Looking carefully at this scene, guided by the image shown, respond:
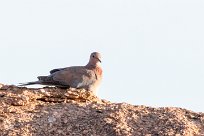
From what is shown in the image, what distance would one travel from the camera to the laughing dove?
14875 millimetres

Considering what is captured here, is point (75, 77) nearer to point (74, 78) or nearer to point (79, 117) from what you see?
point (74, 78)

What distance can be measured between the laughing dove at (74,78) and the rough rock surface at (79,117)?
1793 mm

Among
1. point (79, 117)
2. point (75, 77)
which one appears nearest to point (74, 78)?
point (75, 77)

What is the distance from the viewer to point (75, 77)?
15.1 m

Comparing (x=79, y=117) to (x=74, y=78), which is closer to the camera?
(x=79, y=117)

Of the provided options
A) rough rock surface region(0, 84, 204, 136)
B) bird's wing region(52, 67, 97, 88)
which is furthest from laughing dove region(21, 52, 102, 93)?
rough rock surface region(0, 84, 204, 136)

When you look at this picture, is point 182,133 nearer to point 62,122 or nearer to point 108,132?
point 108,132

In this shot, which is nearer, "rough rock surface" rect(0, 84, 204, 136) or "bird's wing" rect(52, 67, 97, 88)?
"rough rock surface" rect(0, 84, 204, 136)

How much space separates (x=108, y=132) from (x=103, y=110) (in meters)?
0.79

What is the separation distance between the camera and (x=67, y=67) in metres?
15.4

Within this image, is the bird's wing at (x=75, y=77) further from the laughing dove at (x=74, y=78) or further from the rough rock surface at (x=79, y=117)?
the rough rock surface at (x=79, y=117)

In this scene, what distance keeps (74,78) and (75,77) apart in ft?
0.14

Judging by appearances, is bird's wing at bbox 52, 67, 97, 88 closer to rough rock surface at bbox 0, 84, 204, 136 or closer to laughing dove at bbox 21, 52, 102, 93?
laughing dove at bbox 21, 52, 102, 93

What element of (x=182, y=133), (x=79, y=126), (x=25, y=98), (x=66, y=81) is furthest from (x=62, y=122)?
(x=66, y=81)
